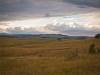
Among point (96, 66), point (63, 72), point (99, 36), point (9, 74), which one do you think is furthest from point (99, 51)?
point (99, 36)

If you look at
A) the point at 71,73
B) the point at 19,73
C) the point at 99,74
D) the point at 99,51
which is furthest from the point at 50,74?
the point at 99,51

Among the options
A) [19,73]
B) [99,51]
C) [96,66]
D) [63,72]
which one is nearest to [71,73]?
[63,72]

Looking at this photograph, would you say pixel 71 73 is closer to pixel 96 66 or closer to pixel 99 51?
pixel 96 66

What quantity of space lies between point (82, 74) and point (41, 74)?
3705 millimetres

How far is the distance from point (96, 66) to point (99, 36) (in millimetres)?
91203

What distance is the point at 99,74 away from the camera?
641 inches

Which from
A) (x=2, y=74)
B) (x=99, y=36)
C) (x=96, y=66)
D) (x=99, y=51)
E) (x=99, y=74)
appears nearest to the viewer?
(x=99, y=74)

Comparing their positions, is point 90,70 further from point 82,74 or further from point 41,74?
point 41,74

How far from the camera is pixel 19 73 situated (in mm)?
17891

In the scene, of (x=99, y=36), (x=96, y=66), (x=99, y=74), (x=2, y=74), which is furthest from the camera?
(x=99, y=36)

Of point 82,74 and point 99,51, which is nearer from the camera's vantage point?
point 82,74

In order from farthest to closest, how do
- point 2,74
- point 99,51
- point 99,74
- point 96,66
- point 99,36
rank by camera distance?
point 99,36 < point 99,51 < point 96,66 < point 2,74 < point 99,74

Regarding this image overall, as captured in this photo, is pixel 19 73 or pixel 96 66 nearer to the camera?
pixel 19 73

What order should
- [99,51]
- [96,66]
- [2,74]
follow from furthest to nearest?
[99,51] → [96,66] → [2,74]
